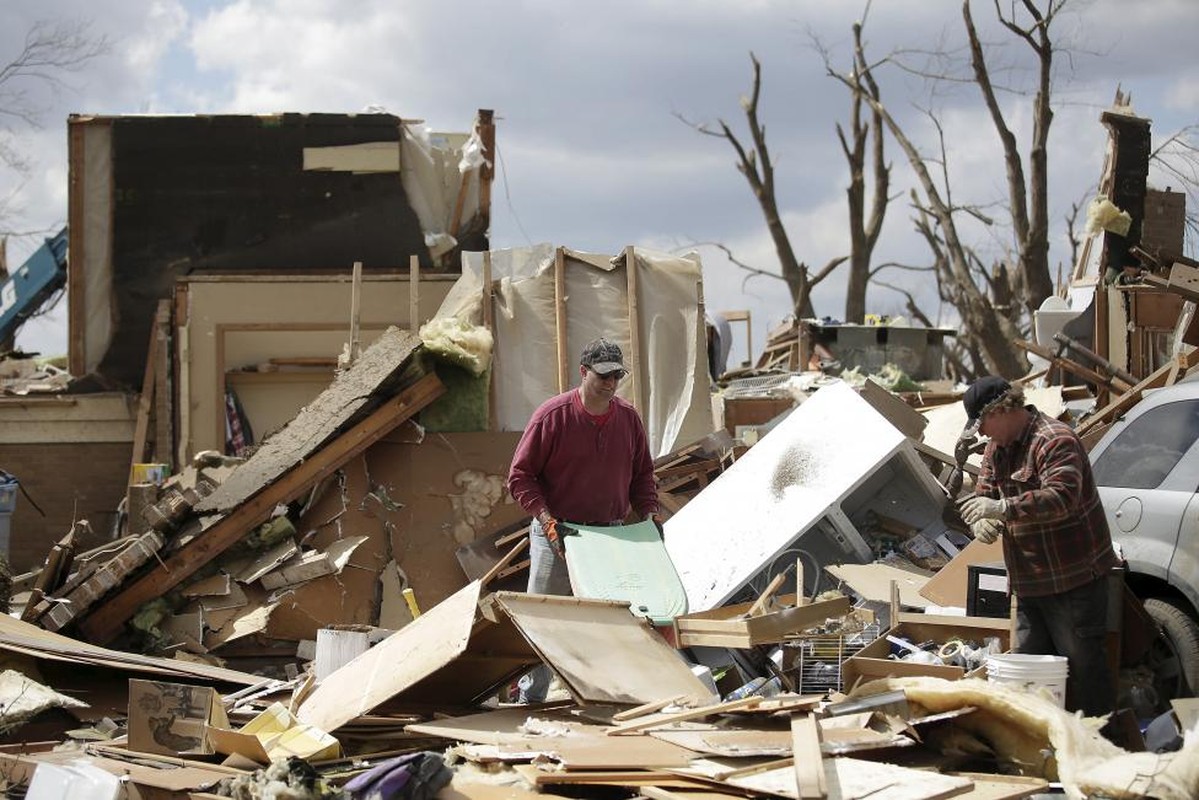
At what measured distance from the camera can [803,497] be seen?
914 cm

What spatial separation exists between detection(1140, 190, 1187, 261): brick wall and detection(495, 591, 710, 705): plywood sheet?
9.10 meters

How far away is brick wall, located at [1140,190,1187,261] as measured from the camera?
13.8m

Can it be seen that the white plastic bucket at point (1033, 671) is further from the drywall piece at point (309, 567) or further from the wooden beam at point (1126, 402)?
the drywall piece at point (309, 567)

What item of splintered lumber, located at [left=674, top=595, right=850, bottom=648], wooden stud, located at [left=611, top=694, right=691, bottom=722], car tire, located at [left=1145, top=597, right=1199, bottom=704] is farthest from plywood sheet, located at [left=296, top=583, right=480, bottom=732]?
car tire, located at [left=1145, top=597, right=1199, bottom=704]

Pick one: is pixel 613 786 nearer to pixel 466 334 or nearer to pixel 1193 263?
pixel 466 334

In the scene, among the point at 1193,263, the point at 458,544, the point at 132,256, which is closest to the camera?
the point at 458,544

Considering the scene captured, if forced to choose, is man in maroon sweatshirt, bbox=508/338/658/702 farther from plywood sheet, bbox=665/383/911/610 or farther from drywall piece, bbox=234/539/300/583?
drywall piece, bbox=234/539/300/583

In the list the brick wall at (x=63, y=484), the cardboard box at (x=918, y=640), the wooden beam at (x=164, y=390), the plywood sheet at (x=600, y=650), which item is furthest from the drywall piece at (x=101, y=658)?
the brick wall at (x=63, y=484)

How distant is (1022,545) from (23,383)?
46.2 feet

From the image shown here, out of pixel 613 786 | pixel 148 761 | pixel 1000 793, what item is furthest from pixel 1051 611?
pixel 148 761

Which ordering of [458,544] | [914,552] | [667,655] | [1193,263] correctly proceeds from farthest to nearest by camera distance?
1. [1193,263]
2. [458,544]
3. [914,552]
4. [667,655]

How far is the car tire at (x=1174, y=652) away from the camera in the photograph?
669 cm

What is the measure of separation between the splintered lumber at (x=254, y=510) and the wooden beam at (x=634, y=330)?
2.08 metres

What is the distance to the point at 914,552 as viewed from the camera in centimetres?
924
